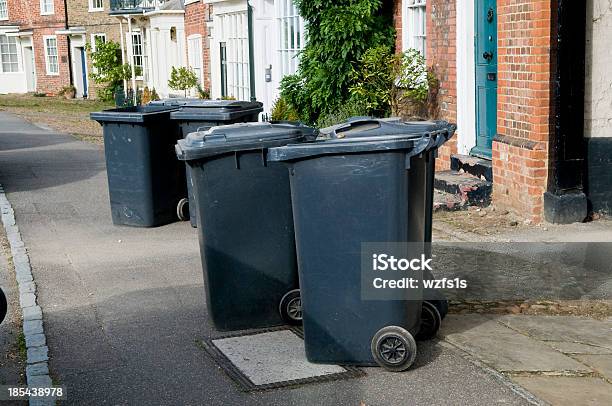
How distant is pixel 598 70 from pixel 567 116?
0.59m

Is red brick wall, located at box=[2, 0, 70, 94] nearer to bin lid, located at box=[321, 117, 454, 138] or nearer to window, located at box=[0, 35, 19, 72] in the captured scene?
window, located at box=[0, 35, 19, 72]

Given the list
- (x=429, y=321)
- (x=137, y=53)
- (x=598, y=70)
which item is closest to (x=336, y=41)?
(x=598, y=70)

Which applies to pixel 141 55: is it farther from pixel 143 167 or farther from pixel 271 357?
pixel 271 357

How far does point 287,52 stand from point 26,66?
101ft

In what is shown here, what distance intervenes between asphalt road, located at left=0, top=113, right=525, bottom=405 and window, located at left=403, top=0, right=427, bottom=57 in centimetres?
463

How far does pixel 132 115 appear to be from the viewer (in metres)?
10.3

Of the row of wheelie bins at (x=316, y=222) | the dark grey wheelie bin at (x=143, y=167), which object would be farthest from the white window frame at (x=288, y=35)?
the row of wheelie bins at (x=316, y=222)

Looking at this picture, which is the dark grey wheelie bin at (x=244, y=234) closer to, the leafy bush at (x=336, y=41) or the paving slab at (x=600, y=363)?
the paving slab at (x=600, y=363)

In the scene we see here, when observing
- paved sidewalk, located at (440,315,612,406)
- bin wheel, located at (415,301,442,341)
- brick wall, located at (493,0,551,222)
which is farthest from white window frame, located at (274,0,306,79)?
bin wheel, located at (415,301,442,341)

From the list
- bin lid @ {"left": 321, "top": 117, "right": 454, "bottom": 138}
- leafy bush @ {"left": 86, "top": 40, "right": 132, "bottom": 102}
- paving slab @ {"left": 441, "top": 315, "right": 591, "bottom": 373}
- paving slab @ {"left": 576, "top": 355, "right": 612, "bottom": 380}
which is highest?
leafy bush @ {"left": 86, "top": 40, "right": 132, "bottom": 102}

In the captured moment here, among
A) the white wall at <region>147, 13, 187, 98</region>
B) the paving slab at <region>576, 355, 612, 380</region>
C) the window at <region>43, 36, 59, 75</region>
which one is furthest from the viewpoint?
the window at <region>43, 36, 59, 75</region>

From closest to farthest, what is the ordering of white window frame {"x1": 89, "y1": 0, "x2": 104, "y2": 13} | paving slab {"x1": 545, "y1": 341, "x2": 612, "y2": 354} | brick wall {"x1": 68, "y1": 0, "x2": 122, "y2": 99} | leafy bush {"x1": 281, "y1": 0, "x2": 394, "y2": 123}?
1. paving slab {"x1": 545, "y1": 341, "x2": 612, "y2": 354}
2. leafy bush {"x1": 281, "y1": 0, "x2": 394, "y2": 123}
3. brick wall {"x1": 68, "y1": 0, "x2": 122, "y2": 99}
4. white window frame {"x1": 89, "y1": 0, "x2": 104, "y2": 13}

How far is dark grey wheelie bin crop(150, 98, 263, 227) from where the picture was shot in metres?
10.4

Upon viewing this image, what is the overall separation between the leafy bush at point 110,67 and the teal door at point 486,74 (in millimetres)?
24788
